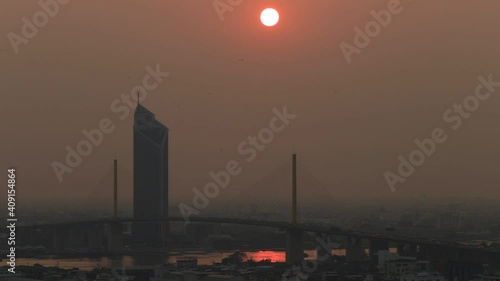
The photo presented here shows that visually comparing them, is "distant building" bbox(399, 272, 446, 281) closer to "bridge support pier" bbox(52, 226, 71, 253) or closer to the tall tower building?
"bridge support pier" bbox(52, 226, 71, 253)

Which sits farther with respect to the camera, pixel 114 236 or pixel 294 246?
pixel 114 236

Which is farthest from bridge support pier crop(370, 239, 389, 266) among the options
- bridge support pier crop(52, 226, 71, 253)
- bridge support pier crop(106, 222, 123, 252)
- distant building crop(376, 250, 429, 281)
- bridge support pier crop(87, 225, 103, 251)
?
bridge support pier crop(52, 226, 71, 253)

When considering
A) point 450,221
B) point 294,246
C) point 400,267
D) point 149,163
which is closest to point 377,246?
point 294,246

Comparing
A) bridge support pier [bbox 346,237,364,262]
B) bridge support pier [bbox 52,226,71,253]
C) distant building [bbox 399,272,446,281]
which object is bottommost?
distant building [bbox 399,272,446,281]

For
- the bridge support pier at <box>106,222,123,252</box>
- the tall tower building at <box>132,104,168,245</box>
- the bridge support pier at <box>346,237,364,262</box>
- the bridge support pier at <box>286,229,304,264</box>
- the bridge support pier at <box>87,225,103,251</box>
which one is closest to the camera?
the bridge support pier at <box>346,237,364,262</box>

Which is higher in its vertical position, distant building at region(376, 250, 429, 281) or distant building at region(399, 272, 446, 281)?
distant building at region(376, 250, 429, 281)

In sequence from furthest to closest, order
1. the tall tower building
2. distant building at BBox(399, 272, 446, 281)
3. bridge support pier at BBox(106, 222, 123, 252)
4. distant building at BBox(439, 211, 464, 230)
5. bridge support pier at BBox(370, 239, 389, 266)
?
the tall tower building, distant building at BBox(439, 211, 464, 230), bridge support pier at BBox(106, 222, 123, 252), bridge support pier at BBox(370, 239, 389, 266), distant building at BBox(399, 272, 446, 281)

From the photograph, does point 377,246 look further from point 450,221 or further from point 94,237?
point 450,221

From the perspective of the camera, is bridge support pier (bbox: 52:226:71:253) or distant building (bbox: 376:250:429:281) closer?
distant building (bbox: 376:250:429:281)
